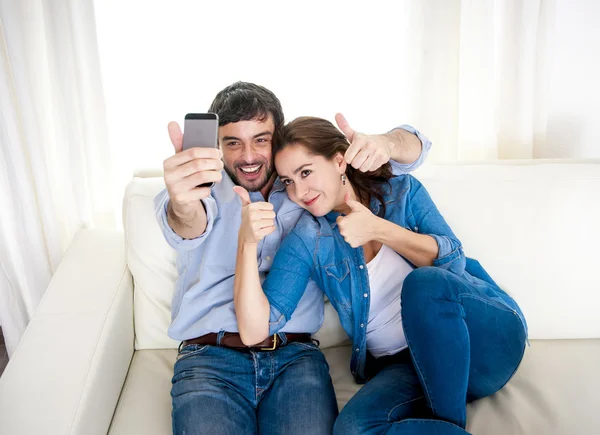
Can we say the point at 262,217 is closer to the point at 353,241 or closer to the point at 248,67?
the point at 353,241

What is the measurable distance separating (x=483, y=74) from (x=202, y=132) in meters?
1.11

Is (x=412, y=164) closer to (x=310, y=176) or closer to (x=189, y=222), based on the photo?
(x=310, y=176)

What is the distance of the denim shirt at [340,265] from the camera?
1.32m

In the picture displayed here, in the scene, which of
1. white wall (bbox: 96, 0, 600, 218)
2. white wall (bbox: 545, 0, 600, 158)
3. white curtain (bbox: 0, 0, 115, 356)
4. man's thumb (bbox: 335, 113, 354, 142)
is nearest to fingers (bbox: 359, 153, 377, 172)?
man's thumb (bbox: 335, 113, 354, 142)

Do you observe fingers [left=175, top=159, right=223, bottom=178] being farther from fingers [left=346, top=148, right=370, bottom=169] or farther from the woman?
fingers [left=346, top=148, right=370, bottom=169]

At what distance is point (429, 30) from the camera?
182cm

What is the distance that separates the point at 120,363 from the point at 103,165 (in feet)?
2.35

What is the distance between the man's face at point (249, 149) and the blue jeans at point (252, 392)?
436 millimetres

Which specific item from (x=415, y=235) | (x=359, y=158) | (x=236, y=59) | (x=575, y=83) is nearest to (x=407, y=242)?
(x=415, y=235)

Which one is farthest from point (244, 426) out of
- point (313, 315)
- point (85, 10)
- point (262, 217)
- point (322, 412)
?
point (85, 10)

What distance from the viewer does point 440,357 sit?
3.81ft

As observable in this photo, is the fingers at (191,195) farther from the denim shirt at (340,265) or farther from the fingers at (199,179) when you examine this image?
the denim shirt at (340,265)

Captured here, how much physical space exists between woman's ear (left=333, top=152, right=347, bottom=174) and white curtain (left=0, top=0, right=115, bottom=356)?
32.8 inches

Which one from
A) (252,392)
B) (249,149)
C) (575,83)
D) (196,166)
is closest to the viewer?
(196,166)
